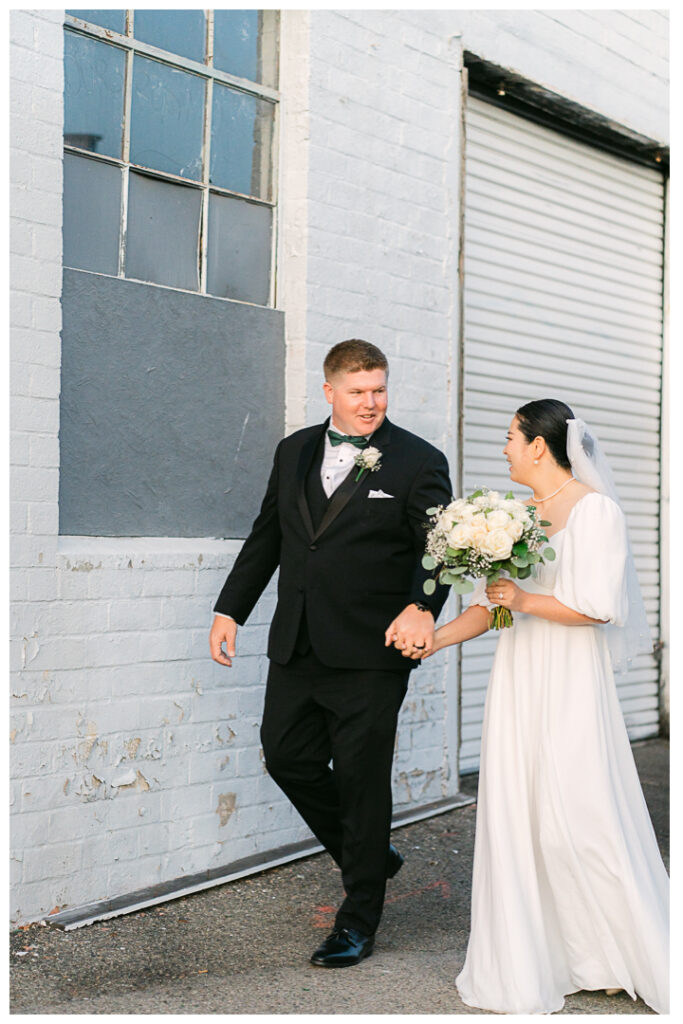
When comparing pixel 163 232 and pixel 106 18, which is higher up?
pixel 106 18

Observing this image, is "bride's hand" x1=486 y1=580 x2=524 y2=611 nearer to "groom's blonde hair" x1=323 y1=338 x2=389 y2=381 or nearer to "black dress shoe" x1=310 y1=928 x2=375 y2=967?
"groom's blonde hair" x1=323 y1=338 x2=389 y2=381

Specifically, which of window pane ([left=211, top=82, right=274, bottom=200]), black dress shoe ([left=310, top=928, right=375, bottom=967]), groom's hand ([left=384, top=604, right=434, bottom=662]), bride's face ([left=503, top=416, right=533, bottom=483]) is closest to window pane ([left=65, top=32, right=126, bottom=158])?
window pane ([left=211, top=82, right=274, bottom=200])

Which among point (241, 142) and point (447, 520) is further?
point (241, 142)

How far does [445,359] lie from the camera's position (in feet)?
20.9

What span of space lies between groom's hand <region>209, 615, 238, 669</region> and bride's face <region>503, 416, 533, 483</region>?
49.2 inches

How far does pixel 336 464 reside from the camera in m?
4.43

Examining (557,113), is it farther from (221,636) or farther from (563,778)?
(563,778)

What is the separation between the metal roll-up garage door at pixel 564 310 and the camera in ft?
22.9

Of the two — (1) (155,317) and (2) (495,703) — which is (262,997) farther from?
(1) (155,317)

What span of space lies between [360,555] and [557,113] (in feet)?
14.3

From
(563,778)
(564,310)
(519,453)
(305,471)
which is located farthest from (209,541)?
(564,310)

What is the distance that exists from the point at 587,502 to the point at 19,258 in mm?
2269
